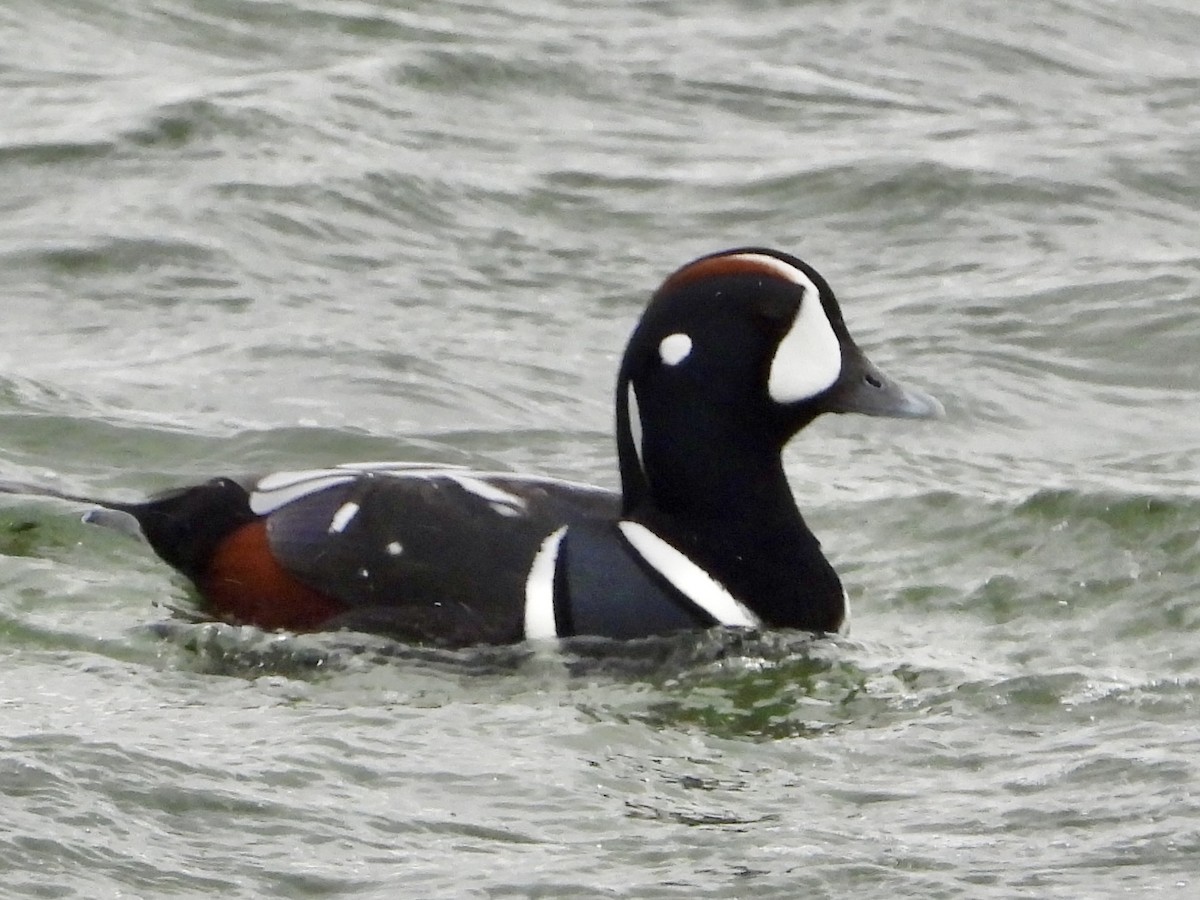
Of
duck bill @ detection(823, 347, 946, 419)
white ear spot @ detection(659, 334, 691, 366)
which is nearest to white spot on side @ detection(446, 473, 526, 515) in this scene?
white ear spot @ detection(659, 334, 691, 366)

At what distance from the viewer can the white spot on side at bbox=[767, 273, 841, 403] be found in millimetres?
7320

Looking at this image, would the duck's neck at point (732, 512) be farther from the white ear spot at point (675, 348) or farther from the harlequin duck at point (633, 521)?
the white ear spot at point (675, 348)

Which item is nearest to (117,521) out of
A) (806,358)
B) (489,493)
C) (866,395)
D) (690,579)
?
(489,493)

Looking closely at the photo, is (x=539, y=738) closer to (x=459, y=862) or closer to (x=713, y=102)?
(x=459, y=862)

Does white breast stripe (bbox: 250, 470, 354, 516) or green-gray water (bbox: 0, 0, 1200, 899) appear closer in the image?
green-gray water (bbox: 0, 0, 1200, 899)

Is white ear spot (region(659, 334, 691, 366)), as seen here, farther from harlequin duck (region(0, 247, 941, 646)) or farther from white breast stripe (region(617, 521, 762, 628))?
white breast stripe (region(617, 521, 762, 628))

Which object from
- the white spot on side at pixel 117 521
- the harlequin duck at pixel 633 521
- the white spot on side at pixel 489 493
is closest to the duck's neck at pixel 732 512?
the harlequin duck at pixel 633 521

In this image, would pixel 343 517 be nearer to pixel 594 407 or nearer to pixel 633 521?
pixel 633 521

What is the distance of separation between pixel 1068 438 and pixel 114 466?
3.49m

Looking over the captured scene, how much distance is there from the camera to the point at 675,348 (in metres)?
7.36

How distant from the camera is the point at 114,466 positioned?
29.5 ft

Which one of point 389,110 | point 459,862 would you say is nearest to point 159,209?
point 389,110

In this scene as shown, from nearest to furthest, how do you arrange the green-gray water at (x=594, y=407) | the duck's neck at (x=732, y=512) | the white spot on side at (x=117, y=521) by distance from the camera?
the green-gray water at (x=594, y=407) < the duck's neck at (x=732, y=512) < the white spot on side at (x=117, y=521)

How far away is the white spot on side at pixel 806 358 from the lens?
288 inches
